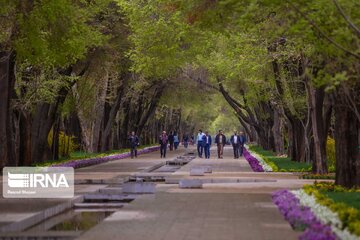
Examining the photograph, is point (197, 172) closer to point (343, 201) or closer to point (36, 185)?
point (36, 185)

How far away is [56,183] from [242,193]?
572 cm

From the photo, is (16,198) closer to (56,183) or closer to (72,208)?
(72,208)

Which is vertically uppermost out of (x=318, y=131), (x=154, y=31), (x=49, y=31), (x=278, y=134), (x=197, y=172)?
(x=154, y=31)

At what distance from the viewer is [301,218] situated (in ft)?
38.8

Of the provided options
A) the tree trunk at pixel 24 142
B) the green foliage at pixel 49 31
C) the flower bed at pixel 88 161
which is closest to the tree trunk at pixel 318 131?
the green foliage at pixel 49 31

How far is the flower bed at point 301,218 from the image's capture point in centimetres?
988

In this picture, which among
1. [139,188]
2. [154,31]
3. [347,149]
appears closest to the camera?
[347,149]

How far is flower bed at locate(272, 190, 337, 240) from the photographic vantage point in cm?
988

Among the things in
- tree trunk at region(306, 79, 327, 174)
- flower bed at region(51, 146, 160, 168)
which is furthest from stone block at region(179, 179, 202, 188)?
flower bed at region(51, 146, 160, 168)

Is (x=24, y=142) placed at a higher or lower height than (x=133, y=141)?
lower

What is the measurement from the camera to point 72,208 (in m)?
16.4

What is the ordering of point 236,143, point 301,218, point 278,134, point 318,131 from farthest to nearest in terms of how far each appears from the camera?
point 278,134 < point 236,143 < point 318,131 < point 301,218

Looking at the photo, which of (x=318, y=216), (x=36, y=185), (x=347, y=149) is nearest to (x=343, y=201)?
(x=318, y=216)

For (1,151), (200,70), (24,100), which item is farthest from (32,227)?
(200,70)
